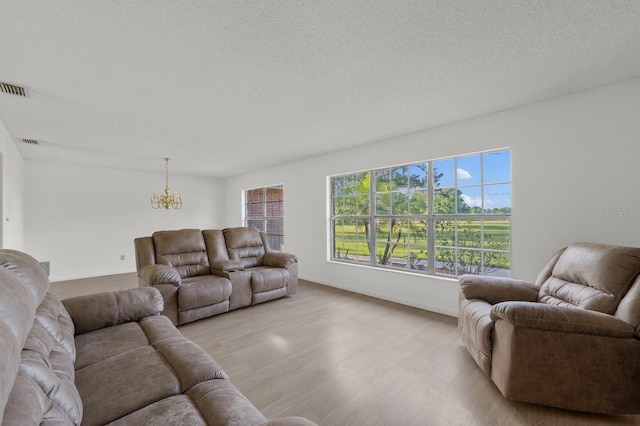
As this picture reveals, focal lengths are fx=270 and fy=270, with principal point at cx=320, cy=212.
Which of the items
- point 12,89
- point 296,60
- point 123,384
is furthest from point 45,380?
point 12,89

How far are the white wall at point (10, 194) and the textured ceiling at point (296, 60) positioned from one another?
1.19ft

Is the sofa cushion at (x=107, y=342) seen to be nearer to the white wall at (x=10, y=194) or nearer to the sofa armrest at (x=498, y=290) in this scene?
the sofa armrest at (x=498, y=290)

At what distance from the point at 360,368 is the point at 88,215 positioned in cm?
638

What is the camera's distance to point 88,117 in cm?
304

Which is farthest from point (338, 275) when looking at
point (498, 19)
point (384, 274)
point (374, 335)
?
point (498, 19)

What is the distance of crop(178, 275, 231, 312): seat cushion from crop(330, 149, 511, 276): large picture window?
2.18 meters

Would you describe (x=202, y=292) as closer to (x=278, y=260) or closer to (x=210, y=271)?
(x=210, y=271)

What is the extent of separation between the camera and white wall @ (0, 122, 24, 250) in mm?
3246

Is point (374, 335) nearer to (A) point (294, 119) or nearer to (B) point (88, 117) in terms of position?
(A) point (294, 119)

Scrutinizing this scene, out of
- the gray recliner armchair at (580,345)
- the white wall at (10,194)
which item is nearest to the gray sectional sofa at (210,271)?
the white wall at (10,194)

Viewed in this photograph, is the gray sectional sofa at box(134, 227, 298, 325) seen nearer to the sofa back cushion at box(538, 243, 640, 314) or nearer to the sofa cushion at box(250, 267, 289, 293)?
the sofa cushion at box(250, 267, 289, 293)

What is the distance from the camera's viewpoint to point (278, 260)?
4.22 m

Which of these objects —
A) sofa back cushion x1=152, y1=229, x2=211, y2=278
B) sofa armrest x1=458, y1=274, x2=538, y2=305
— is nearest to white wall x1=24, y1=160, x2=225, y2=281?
sofa back cushion x1=152, y1=229, x2=211, y2=278

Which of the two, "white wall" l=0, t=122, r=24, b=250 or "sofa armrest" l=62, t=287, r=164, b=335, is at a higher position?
"white wall" l=0, t=122, r=24, b=250
